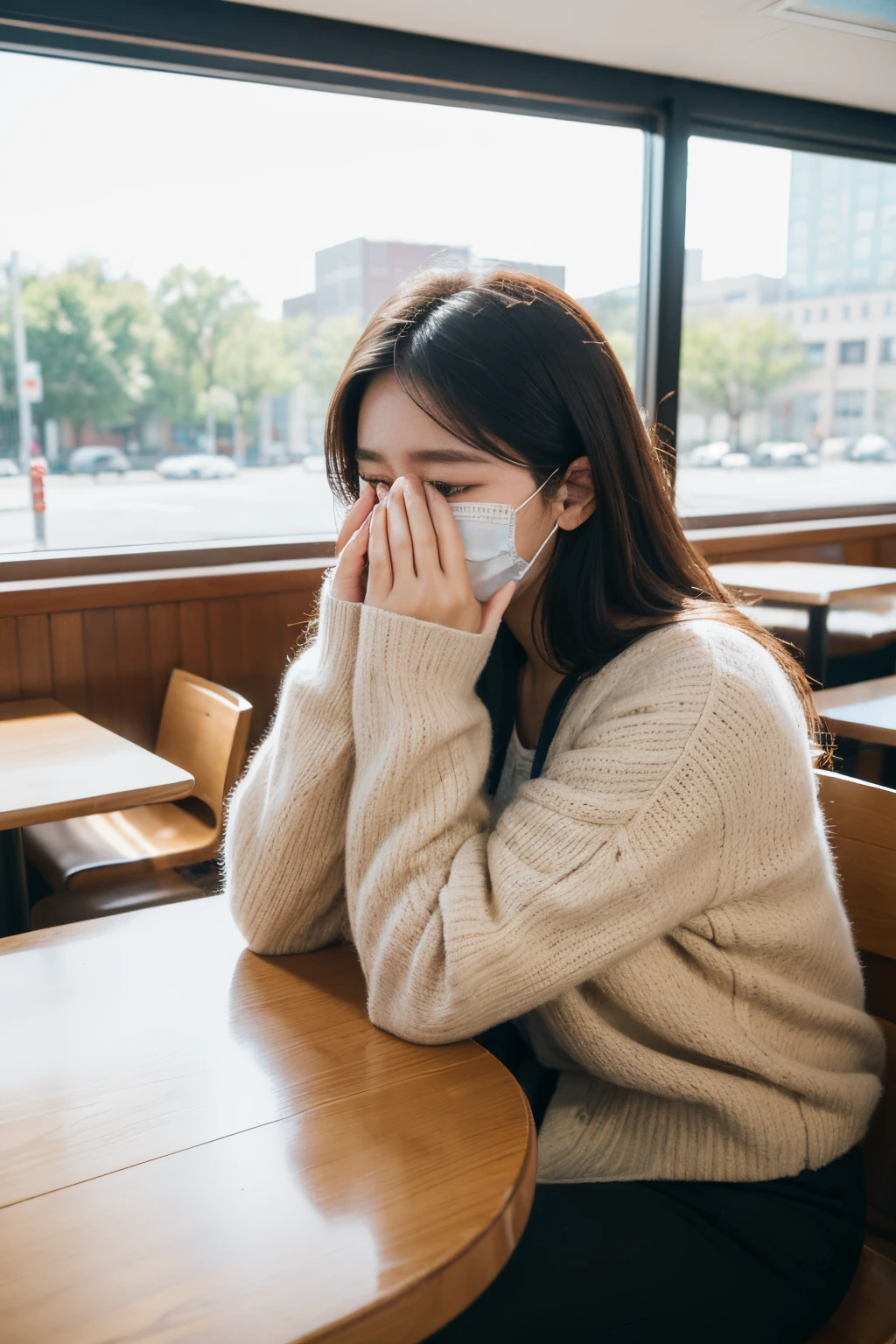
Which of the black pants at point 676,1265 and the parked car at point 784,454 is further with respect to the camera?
the parked car at point 784,454

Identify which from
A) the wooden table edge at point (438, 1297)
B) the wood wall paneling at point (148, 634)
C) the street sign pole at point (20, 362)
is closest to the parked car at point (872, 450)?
the wood wall paneling at point (148, 634)

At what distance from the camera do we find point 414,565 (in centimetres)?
103

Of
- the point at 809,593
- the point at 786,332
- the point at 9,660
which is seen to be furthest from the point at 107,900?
the point at 786,332

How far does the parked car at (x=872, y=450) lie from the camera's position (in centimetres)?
486

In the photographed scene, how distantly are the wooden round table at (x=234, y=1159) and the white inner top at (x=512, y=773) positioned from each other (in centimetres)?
29

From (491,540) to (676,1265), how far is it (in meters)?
0.66

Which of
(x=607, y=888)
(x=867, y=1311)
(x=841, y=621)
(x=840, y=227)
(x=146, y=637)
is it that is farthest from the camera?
(x=840, y=227)

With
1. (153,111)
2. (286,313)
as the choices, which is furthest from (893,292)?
(153,111)

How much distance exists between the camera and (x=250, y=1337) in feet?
1.78

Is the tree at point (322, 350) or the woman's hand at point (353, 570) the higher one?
the tree at point (322, 350)

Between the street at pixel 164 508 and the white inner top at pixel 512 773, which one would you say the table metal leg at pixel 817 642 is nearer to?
the street at pixel 164 508

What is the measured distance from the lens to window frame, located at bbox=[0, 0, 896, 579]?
9.19 ft

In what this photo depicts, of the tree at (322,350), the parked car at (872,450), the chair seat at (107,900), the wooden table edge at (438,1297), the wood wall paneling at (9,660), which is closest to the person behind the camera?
the wooden table edge at (438,1297)

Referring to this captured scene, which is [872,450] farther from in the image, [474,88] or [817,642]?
[474,88]
